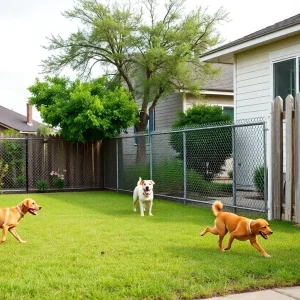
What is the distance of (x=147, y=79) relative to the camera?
759 inches

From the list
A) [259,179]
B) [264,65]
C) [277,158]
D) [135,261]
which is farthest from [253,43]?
[135,261]

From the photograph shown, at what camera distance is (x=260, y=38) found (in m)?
11.9

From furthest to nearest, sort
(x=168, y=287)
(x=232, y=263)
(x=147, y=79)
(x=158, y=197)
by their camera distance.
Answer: (x=147, y=79), (x=158, y=197), (x=232, y=263), (x=168, y=287)

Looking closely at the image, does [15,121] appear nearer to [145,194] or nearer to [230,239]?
[145,194]

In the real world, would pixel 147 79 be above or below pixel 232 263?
above

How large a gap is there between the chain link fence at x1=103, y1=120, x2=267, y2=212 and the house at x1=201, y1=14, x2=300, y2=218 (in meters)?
0.43

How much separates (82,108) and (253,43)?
630 centimetres

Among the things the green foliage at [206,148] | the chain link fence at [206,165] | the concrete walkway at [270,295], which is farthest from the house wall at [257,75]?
the concrete walkway at [270,295]

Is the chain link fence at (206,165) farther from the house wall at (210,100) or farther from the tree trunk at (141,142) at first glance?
the house wall at (210,100)

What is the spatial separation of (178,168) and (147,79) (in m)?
7.29

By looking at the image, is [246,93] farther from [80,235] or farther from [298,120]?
[80,235]

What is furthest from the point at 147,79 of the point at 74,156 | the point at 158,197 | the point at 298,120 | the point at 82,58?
the point at 298,120

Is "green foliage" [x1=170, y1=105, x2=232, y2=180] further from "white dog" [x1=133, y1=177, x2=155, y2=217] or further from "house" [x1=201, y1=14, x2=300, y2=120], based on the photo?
"white dog" [x1=133, y1=177, x2=155, y2=217]

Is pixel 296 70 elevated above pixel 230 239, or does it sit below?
above
